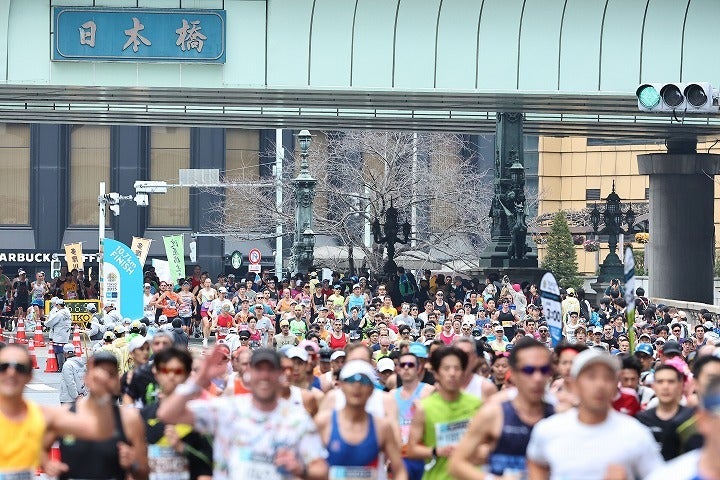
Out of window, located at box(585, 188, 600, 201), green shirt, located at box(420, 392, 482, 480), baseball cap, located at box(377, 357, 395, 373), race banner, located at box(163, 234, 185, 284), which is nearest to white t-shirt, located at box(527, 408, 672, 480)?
green shirt, located at box(420, 392, 482, 480)

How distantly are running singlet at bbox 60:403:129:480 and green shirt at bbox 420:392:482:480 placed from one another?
6.45ft

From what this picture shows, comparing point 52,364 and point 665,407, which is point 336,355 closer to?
point 665,407

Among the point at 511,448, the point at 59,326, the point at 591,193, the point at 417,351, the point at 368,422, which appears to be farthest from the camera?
the point at 591,193

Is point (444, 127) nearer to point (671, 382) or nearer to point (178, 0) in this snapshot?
point (178, 0)

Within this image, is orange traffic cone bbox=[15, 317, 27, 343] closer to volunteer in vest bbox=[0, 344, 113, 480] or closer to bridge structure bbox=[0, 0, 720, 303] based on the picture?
bridge structure bbox=[0, 0, 720, 303]

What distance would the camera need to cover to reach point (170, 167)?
6788 centimetres

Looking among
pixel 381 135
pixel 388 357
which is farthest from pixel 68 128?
pixel 388 357

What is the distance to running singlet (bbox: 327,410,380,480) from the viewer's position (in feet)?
29.3

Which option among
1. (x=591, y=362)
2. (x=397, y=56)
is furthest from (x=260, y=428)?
(x=397, y=56)

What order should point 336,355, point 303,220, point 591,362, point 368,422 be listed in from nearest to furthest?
point 591,362, point 368,422, point 336,355, point 303,220

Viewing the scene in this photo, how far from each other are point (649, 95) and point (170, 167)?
154 ft

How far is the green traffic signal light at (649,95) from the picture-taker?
72.6 feet

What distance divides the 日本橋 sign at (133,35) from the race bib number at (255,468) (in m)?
23.3

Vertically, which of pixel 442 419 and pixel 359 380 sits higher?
pixel 359 380
